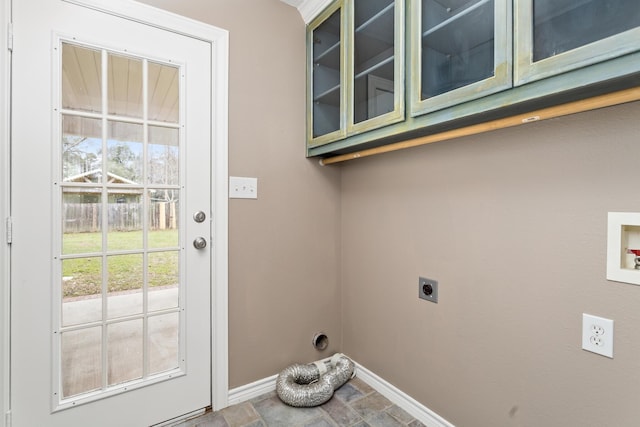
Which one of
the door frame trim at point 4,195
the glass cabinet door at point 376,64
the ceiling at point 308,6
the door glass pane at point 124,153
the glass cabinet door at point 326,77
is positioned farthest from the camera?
the ceiling at point 308,6

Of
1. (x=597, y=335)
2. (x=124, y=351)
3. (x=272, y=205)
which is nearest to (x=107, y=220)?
(x=124, y=351)

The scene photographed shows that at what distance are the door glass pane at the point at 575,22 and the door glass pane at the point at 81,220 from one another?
5.86 ft

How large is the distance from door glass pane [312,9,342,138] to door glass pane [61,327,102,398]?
153 cm

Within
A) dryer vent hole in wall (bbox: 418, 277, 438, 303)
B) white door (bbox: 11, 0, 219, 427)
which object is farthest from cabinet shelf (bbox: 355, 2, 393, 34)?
dryer vent hole in wall (bbox: 418, 277, 438, 303)

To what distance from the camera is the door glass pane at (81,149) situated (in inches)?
53.0

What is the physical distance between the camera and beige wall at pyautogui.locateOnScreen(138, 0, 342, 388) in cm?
173

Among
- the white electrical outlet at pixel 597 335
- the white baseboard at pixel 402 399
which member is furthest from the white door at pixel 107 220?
the white electrical outlet at pixel 597 335

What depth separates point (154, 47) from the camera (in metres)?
1.51

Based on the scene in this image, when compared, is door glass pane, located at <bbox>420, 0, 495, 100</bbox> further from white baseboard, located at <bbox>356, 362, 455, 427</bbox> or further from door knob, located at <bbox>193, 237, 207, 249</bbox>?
white baseboard, located at <bbox>356, 362, 455, 427</bbox>

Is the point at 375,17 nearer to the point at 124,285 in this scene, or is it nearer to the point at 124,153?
the point at 124,153

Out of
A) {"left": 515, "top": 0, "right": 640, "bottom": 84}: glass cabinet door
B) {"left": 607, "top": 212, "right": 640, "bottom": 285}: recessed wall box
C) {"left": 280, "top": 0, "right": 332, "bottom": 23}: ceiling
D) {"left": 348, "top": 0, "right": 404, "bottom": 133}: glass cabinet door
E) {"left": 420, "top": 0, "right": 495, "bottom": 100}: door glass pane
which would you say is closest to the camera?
{"left": 515, "top": 0, "right": 640, "bottom": 84}: glass cabinet door

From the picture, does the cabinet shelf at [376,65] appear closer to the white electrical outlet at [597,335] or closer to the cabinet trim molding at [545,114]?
the cabinet trim molding at [545,114]

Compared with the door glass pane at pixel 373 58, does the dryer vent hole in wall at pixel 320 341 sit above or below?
below

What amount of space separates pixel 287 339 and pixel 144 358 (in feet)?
2.55
